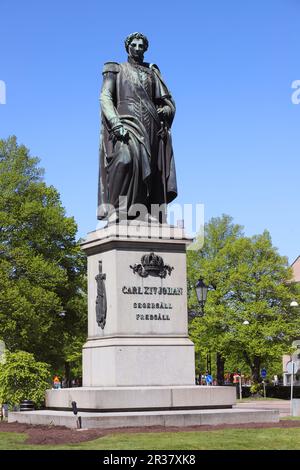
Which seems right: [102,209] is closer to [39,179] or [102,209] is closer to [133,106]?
[133,106]

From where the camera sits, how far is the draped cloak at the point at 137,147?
20297 millimetres

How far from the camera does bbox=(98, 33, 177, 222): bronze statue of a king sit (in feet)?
66.5

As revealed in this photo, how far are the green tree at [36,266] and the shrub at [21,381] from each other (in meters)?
20.2

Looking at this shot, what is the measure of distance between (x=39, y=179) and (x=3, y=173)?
8.71ft

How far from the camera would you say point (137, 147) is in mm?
20484

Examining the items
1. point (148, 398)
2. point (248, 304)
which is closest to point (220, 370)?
point (248, 304)

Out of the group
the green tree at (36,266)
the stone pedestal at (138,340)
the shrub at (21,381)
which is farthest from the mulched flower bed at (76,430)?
the green tree at (36,266)

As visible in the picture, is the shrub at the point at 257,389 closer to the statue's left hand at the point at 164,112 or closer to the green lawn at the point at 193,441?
the statue's left hand at the point at 164,112

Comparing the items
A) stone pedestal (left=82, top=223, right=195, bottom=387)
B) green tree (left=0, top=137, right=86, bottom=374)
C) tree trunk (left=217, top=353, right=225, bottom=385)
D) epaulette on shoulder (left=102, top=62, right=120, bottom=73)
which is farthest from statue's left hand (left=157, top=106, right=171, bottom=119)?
tree trunk (left=217, top=353, right=225, bottom=385)

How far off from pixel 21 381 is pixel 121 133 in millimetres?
7577

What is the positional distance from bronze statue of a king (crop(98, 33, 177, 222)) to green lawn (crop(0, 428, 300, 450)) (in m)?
6.22

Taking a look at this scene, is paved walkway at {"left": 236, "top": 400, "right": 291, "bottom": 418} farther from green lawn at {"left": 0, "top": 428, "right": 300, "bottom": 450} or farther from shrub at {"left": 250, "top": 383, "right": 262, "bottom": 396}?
green lawn at {"left": 0, "top": 428, "right": 300, "bottom": 450}

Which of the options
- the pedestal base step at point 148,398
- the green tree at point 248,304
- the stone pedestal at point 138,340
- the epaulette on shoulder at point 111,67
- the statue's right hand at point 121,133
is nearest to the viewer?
the pedestal base step at point 148,398

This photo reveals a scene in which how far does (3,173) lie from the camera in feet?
160
